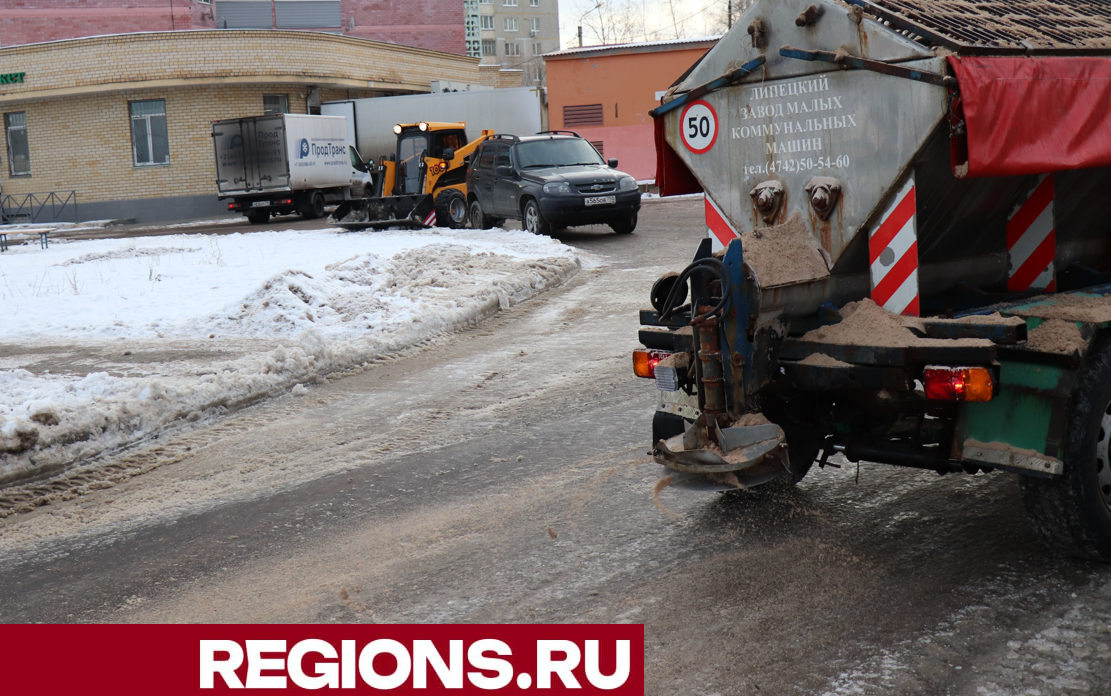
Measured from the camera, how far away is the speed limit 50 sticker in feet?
16.7

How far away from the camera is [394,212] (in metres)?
22.5

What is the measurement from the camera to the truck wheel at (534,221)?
19.5m

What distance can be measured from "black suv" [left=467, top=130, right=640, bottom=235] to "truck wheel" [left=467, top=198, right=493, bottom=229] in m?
0.02

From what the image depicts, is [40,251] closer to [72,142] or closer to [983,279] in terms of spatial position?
[72,142]

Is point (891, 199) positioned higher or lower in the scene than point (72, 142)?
lower

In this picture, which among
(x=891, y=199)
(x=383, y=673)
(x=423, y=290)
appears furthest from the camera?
(x=423, y=290)

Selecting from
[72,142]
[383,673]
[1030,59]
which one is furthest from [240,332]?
[72,142]

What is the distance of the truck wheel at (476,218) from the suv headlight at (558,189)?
277 cm

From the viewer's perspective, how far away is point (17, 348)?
10117mm

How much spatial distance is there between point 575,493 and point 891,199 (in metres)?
2.19

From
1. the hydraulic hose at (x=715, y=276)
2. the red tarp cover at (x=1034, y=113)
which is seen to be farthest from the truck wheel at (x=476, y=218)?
the red tarp cover at (x=1034, y=113)

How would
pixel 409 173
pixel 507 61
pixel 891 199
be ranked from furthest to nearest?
pixel 507 61 → pixel 409 173 → pixel 891 199

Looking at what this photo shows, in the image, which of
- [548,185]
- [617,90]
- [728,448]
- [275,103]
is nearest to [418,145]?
[548,185]

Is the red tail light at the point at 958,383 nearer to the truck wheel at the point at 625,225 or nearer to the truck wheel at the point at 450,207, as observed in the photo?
the truck wheel at the point at 625,225
